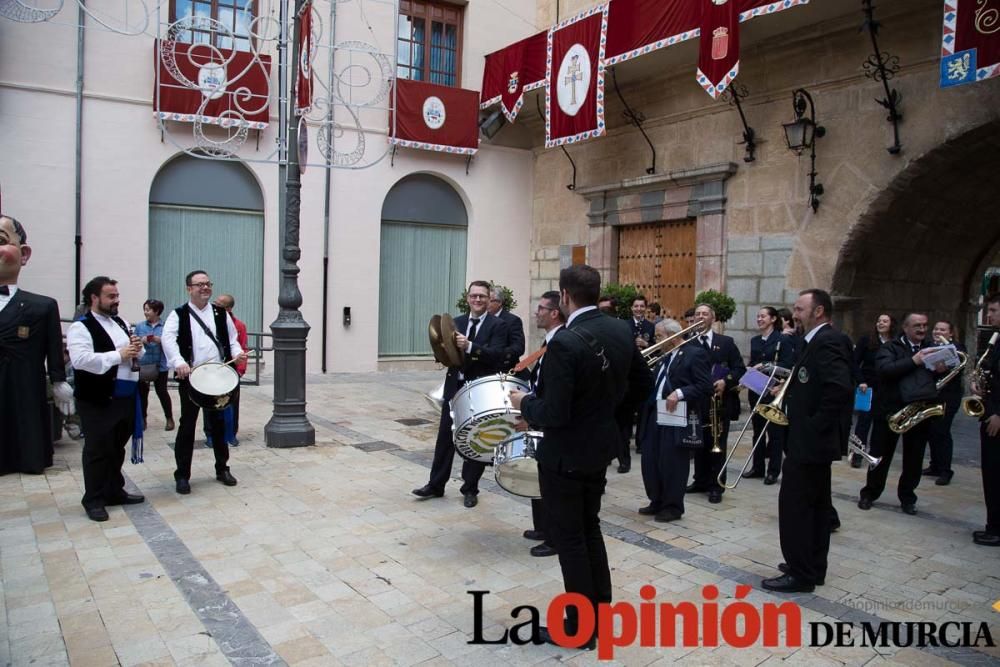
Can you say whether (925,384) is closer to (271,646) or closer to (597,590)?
(597,590)

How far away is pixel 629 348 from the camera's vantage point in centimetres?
356

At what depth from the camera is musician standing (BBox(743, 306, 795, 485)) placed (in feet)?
22.6

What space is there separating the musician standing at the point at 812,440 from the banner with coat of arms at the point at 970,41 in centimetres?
534

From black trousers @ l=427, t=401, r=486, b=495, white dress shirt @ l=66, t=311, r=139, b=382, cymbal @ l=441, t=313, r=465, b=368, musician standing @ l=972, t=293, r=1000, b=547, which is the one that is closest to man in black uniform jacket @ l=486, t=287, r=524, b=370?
cymbal @ l=441, t=313, r=465, b=368

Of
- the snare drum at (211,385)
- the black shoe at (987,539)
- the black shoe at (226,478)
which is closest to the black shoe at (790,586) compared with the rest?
the black shoe at (987,539)

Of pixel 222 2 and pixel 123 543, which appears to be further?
pixel 222 2

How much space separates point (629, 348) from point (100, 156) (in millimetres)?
11830

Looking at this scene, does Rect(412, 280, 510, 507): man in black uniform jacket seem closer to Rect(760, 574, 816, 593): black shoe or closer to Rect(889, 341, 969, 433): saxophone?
Result: Rect(760, 574, 816, 593): black shoe

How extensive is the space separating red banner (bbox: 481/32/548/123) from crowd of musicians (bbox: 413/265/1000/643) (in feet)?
23.1

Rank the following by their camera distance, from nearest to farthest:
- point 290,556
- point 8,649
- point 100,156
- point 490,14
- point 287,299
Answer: point 8,649, point 290,556, point 287,299, point 100,156, point 490,14

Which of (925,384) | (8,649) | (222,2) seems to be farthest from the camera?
(222,2)

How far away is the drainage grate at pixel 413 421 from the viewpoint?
964 cm

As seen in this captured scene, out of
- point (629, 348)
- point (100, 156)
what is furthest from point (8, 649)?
point (100, 156)

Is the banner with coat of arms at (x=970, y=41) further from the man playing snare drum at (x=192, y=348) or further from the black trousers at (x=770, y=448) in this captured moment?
the man playing snare drum at (x=192, y=348)
